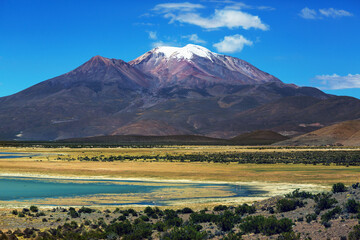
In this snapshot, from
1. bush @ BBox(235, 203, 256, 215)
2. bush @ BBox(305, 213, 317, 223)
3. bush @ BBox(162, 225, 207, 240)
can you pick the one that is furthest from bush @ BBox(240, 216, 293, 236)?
bush @ BBox(235, 203, 256, 215)

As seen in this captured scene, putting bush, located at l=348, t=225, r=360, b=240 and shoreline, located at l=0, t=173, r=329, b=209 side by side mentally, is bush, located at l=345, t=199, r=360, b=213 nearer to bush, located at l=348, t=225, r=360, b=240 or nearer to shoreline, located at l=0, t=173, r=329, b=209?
bush, located at l=348, t=225, r=360, b=240

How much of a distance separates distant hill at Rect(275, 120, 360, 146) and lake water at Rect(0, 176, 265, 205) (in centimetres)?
11154

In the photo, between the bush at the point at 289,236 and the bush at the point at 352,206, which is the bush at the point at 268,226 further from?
the bush at the point at 352,206

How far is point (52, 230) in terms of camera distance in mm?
22141

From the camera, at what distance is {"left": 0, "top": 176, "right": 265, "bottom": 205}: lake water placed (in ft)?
114

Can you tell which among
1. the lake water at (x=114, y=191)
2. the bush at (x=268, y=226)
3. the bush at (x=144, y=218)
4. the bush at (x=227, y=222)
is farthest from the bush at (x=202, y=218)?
the lake water at (x=114, y=191)

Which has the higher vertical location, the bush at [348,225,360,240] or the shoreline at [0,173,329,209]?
the bush at [348,225,360,240]

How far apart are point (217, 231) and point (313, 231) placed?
4216mm

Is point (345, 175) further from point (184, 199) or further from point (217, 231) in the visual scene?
point (217, 231)

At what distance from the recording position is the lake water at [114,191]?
34.9 metres

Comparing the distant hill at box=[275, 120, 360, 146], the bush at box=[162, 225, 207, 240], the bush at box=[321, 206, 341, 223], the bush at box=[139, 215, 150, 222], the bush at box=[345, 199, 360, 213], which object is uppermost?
the distant hill at box=[275, 120, 360, 146]

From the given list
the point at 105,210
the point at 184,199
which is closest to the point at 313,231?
the point at 105,210

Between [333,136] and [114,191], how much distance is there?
429ft

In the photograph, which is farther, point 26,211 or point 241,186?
point 241,186
